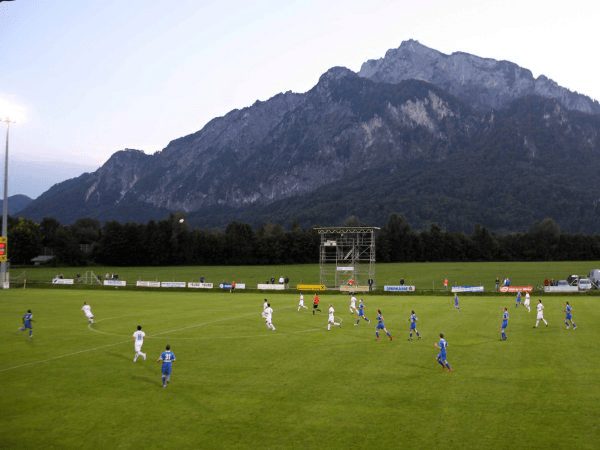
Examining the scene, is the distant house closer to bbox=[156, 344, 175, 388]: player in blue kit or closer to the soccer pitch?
the soccer pitch

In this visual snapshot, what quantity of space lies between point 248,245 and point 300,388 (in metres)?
144

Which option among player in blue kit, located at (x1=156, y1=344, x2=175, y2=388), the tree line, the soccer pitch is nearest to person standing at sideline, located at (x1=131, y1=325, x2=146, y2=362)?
the soccer pitch

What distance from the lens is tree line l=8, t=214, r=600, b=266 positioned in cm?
16100

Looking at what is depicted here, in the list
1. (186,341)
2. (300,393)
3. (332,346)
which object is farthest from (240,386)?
(186,341)

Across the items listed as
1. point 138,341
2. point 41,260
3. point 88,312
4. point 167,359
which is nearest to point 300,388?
point 167,359

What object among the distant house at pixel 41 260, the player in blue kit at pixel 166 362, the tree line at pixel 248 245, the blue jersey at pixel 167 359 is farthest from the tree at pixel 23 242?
the blue jersey at pixel 167 359

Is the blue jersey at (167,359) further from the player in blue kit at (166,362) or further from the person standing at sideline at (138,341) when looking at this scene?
the person standing at sideline at (138,341)

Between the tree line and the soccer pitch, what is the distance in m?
122

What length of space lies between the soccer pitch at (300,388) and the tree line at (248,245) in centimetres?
12218

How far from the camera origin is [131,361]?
30.0 metres

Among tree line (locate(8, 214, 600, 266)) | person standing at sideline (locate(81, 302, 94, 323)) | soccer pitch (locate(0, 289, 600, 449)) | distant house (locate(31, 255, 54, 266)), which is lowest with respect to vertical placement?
soccer pitch (locate(0, 289, 600, 449))

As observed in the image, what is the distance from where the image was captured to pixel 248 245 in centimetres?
16738

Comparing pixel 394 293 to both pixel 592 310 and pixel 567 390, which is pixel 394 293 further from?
pixel 567 390

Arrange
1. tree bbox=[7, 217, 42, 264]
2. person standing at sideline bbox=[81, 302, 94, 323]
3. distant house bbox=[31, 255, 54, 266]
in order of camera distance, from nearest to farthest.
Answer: person standing at sideline bbox=[81, 302, 94, 323] < tree bbox=[7, 217, 42, 264] < distant house bbox=[31, 255, 54, 266]
